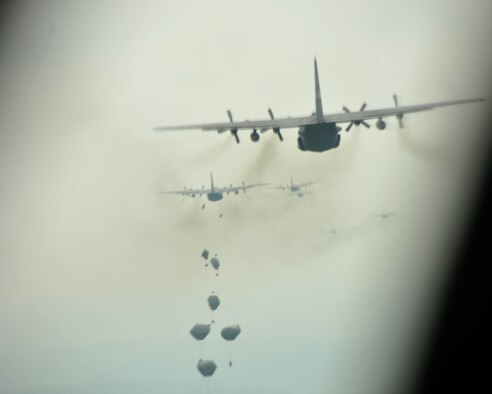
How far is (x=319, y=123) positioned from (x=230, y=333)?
3.55ft

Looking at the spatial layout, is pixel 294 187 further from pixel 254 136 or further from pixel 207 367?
pixel 207 367

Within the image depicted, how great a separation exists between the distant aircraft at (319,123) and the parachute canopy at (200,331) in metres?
0.94

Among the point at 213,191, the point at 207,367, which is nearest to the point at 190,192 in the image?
the point at 213,191

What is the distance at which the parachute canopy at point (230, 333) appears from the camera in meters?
2.87

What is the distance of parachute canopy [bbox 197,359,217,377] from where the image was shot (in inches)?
111

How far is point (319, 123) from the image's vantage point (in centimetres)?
282

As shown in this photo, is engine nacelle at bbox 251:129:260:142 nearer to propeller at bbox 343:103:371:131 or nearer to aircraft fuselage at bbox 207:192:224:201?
aircraft fuselage at bbox 207:192:224:201

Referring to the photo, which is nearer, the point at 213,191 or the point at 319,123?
the point at 319,123

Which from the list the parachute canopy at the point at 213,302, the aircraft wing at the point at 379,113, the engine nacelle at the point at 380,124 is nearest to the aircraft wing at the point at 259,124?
the aircraft wing at the point at 379,113

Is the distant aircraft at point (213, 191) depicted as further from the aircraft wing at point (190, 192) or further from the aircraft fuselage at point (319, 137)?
the aircraft fuselage at point (319, 137)

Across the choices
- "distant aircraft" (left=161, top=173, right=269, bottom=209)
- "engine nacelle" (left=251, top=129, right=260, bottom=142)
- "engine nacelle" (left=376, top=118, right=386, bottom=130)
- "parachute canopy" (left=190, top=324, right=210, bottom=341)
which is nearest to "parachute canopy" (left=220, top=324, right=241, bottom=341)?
"parachute canopy" (left=190, top=324, right=210, bottom=341)

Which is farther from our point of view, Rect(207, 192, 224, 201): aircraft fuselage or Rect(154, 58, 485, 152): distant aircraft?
Rect(207, 192, 224, 201): aircraft fuselage

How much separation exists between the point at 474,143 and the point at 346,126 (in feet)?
2.04

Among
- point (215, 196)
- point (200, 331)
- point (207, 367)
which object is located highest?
point (215, 196)
